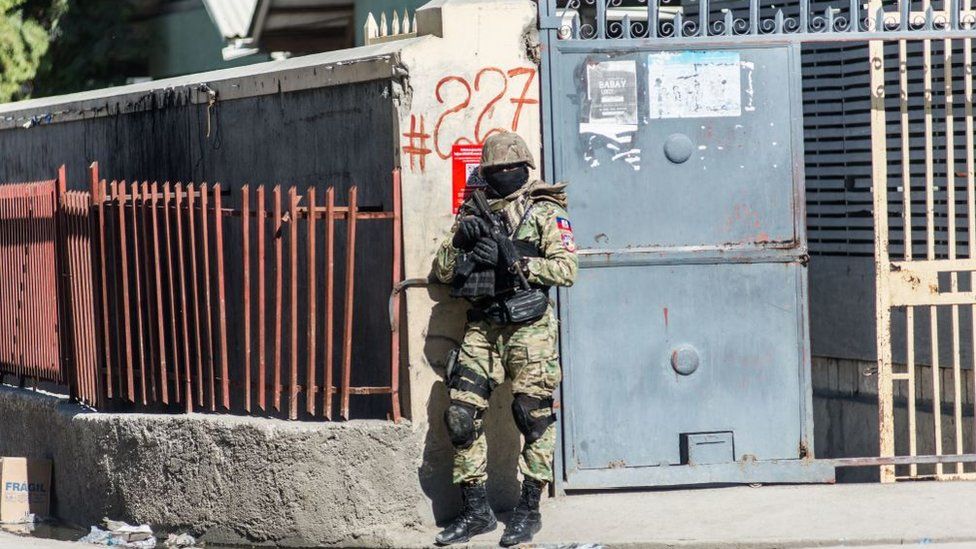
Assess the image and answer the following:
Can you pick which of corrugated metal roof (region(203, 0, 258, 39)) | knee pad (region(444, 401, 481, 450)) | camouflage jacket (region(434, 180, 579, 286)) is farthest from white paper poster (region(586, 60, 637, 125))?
A: corrugated metal roof (region(203, 0, 258, 39))

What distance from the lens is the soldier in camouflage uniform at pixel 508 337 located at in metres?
6.29

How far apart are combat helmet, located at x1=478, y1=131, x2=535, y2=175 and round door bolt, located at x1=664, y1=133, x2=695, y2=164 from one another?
849mm

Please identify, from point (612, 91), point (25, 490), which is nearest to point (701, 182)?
point (612, 91)

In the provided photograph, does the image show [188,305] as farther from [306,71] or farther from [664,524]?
[664,524]

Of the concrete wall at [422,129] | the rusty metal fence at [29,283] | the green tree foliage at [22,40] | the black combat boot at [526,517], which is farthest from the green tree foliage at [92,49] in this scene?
the black combat boot at [526,517]

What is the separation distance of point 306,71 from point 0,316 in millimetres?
3737

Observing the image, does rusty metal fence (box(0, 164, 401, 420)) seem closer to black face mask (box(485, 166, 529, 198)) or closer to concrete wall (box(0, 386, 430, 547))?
concrete wall (box(0, 386, 430, 547))

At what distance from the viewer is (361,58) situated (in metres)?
6.80

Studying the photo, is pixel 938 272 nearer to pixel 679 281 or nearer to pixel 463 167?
pixel 679 281

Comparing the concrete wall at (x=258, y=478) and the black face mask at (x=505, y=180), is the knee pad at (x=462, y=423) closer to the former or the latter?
the concrete wall at (x=258, y=478)

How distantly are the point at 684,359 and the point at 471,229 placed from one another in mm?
1370

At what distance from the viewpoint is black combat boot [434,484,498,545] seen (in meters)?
6.36

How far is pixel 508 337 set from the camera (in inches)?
251

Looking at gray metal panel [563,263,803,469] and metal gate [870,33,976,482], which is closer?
gray metal panel [563,263,803,469]
